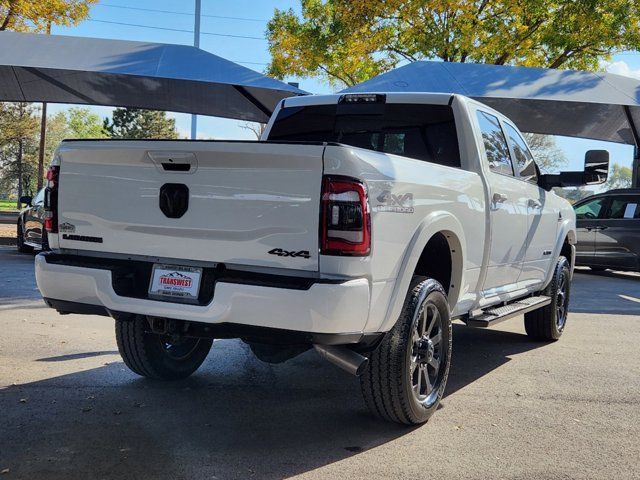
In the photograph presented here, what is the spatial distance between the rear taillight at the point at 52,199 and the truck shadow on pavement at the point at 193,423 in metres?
1.11

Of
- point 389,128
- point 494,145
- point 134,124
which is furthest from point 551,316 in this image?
point 134,124

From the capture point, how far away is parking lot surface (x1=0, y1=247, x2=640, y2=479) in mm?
3277

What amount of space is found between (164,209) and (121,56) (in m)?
12.3

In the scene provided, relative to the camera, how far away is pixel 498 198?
4.82 meters

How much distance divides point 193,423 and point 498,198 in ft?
8.62

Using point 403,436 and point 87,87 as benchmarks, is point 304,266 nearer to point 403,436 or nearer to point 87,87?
point 403,436

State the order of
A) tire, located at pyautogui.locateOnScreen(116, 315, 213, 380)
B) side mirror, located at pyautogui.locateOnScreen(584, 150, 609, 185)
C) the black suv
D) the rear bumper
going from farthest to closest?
the black suv, side mirror, located at pyautogui.locateOnScreen(584, 150, 609, 185), tire, located at pyautogui.locateOnScreen(116, 315, 213, 380), the rear bumper

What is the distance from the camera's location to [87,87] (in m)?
16.7

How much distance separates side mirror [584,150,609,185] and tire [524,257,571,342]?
3.57ft

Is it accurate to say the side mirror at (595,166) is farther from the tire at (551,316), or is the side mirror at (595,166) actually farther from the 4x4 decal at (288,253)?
the 4x4 decal at (288,253)

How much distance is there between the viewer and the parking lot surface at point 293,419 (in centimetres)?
328

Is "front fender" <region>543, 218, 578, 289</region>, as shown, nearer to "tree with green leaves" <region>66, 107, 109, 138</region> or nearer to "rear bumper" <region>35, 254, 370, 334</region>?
"rear bumper" <region>35, 254, 370, 334</region>

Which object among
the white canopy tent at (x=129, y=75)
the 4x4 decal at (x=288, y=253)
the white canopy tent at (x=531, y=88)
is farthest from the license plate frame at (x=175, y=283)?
the white canopy tent at (x=129, y=75)

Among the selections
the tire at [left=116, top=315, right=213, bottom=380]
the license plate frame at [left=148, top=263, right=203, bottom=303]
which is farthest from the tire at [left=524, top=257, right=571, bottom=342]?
the license plate frame at [left=148, top=263, right=203, bottom=303]
